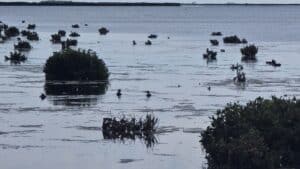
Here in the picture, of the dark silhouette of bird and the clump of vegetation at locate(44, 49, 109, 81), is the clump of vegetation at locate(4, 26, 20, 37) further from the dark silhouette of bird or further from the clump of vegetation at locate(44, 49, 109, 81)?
the dark silhouette of bird

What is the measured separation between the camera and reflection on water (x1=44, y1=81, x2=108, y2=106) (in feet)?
117

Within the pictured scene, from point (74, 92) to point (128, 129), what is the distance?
12.5 metres

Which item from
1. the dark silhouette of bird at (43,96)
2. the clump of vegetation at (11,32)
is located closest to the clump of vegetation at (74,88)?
the dark silhouette of bird at (43,96)

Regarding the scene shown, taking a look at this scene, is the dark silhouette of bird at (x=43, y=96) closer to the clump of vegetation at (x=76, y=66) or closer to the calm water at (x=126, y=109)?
the calm water at (x=126, y=109)

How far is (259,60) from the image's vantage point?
65.0m

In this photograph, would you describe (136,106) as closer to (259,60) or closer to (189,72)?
(189,72)

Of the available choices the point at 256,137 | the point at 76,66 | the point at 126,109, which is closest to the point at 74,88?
the point at 76,66

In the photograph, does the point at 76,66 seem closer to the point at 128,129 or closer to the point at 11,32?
the point at 128,129

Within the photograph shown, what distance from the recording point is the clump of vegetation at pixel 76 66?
44281mm

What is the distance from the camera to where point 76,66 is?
44750 mm

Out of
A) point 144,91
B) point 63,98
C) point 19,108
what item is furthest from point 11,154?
point 144,91

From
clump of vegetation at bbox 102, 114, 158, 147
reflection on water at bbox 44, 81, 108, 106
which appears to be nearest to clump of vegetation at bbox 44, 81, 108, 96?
reflection on water at bbox 44, 81, 108, 106

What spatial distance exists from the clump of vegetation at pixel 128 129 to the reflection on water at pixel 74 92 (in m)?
7.76

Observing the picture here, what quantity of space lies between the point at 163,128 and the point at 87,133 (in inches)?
103
